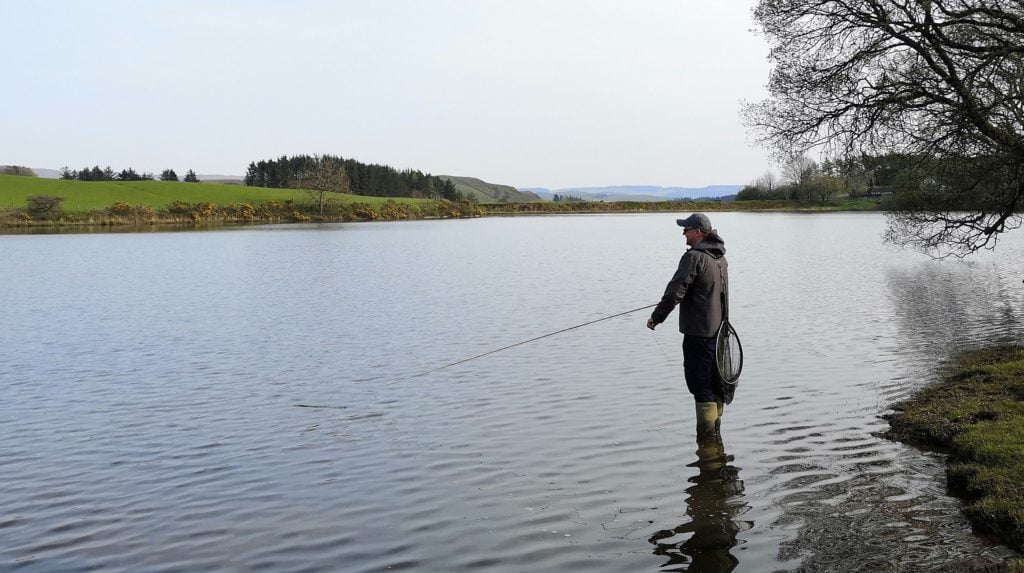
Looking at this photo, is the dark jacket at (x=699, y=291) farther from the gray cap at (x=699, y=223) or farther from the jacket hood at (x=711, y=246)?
the gray cap at (x=699, y=223)

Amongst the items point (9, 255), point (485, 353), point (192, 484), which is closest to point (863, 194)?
point (9, 255)

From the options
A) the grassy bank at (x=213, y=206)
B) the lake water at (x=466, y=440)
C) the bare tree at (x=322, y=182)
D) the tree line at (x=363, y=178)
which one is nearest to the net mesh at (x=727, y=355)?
the lake water at (x=466, y=440)

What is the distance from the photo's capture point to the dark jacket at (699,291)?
8.89 m

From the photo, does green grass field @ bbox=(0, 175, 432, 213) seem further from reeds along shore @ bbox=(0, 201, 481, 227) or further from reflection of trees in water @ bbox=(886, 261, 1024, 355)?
reflection of trees in water @ bbox=(886, 261, 1024, 355)

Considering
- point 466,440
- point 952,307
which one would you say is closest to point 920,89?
point 952,307

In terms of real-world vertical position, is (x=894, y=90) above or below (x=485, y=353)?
above

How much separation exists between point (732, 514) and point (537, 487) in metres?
1.84

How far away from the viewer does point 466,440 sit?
31.4 ft

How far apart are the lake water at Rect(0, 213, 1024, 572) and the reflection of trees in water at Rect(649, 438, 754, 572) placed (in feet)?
0.09

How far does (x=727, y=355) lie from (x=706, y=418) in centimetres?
75

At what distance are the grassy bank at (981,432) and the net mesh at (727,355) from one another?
1.77 m

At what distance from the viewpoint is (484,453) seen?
9.05m

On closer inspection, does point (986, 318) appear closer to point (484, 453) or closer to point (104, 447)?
point (484, 453)

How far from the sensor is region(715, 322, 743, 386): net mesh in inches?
362
